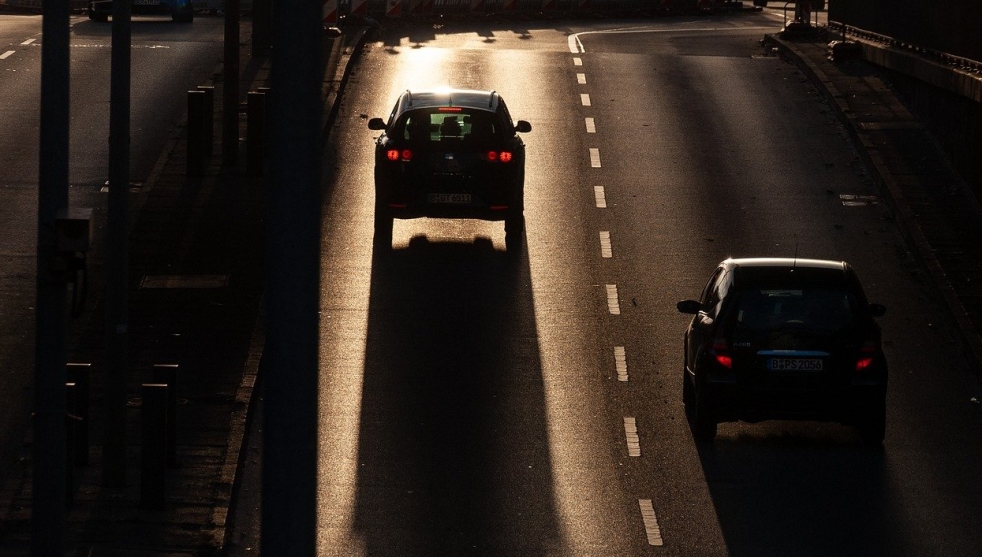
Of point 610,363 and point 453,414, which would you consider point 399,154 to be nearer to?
point 610,363

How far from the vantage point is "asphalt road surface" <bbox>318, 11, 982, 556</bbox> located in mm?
12602

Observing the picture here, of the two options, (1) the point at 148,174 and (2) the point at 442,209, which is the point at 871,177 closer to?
(2) the point at 442,209

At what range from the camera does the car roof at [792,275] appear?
14.4 m

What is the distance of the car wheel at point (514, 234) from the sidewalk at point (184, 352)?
3225 millimetres

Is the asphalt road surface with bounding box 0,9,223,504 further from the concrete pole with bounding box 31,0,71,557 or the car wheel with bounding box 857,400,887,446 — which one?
the car wheel with bounding box 857,400,887,446

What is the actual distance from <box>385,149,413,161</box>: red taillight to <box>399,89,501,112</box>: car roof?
0.54 m

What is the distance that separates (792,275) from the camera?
14.5 metres

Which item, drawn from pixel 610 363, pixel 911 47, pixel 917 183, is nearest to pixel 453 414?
pixel 610 363

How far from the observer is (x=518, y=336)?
706 inches

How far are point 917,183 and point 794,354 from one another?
11.3 metres

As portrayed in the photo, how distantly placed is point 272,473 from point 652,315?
1377 cm

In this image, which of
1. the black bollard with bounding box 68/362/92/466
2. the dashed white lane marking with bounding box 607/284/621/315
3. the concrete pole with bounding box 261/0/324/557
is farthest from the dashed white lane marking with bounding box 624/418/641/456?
the concrete pole with bounding box 261/0/324/557

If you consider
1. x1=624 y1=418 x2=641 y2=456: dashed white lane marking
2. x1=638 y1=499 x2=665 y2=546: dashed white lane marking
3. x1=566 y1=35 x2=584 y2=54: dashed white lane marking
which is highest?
x1=566 y1=35 x2=584 y2=54: dashed white lane marking

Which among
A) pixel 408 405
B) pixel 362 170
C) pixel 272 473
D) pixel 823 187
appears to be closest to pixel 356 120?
pixel 362 170
